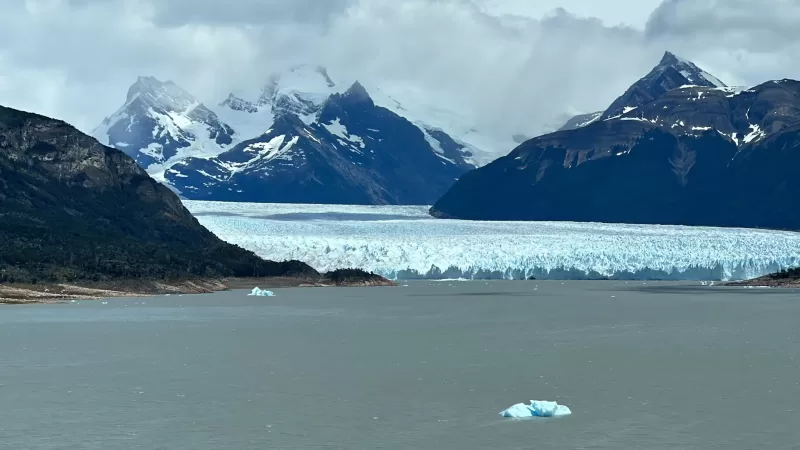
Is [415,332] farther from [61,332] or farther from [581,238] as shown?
[581,238]

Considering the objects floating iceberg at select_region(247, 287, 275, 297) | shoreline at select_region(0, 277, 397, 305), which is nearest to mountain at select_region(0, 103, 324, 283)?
shoreline at select_region(0, 277, 397, 305)

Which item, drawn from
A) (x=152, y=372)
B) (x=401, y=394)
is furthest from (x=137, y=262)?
(x=401, y=394)

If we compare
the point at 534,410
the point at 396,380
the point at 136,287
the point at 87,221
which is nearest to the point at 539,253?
the point at 136,287

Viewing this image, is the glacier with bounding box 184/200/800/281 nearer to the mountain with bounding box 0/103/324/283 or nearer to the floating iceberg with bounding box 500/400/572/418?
the mountain with bounding box 0/103/324/283

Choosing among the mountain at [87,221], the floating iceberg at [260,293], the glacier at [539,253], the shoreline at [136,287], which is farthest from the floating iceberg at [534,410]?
the glacier at [539,253]

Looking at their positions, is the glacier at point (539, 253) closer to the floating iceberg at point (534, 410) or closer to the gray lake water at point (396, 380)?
the gray lake water at point (396, 380)

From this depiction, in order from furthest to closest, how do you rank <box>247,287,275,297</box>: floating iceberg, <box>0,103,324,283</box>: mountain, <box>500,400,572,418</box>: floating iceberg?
<box>0,103,324,283</box>: mountain < <box>247,287,275,297</box>: floating iceberg < <box>500,400,572,418</box>: floating iceberg

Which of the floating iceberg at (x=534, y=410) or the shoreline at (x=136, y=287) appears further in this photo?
the shoreline at (x=136, y=287)
